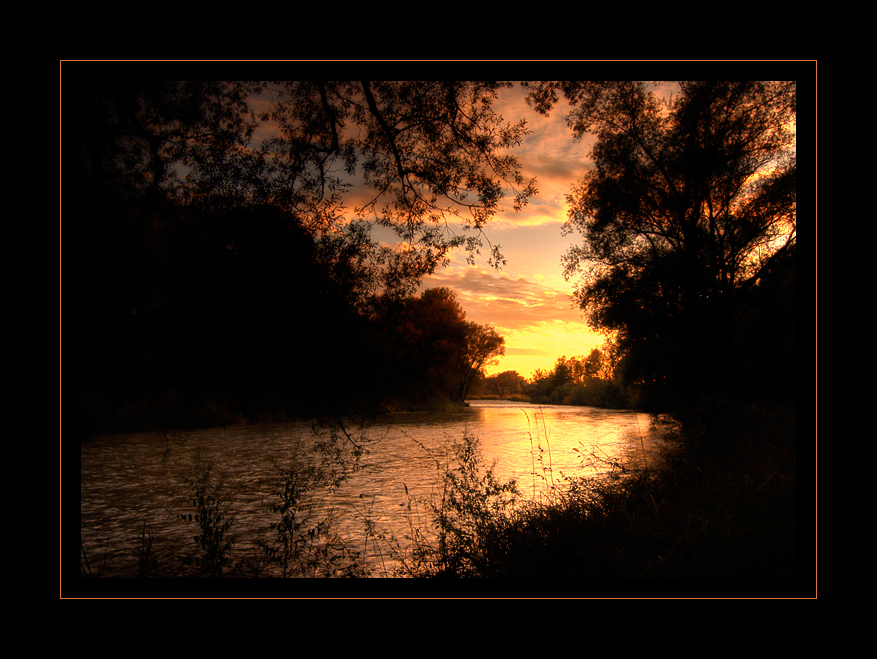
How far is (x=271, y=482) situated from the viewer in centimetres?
952

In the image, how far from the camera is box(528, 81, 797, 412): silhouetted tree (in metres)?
7.11

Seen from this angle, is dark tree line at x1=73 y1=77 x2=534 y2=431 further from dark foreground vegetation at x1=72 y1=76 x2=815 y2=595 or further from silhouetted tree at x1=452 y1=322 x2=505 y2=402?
silhouetted tree at x1=452 y1=322 x2=505 y2=402

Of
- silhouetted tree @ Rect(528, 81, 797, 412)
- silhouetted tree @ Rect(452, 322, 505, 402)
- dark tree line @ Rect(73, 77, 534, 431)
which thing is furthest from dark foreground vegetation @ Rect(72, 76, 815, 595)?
silhouetted tree @ Rect(528, 81, 797, 412)

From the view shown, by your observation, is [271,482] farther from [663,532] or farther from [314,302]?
[663,532]

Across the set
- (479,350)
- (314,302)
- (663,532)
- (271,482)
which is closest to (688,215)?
(479,350)

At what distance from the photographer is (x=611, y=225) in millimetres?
8281

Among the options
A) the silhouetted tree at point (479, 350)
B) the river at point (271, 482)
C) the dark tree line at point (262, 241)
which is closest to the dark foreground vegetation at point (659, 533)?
the river at point (271, 482)

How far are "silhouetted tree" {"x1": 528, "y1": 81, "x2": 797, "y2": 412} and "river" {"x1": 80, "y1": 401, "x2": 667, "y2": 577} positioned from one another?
8.94 ft

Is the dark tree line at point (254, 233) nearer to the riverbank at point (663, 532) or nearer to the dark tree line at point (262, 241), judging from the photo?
the dark tree line at point (262, 241)

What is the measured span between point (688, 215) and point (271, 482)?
10441 millimetres

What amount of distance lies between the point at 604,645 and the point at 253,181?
15.9 ft

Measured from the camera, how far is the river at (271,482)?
5699mm
